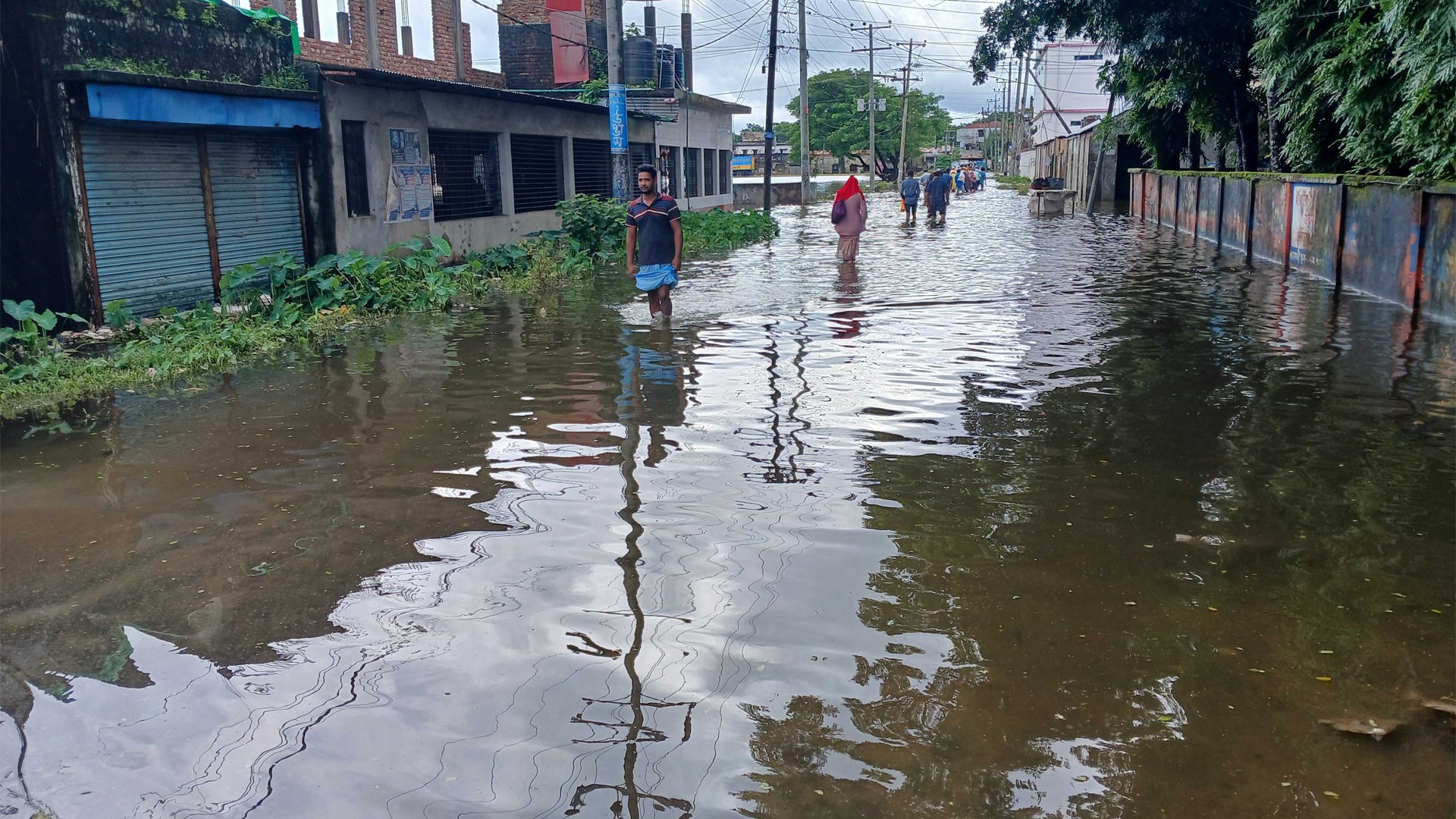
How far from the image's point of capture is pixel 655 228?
1182 centimetres

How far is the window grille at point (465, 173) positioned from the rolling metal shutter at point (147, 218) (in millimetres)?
5897

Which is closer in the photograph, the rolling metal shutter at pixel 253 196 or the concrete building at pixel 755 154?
the rolling metal shutter at pixel 253 196

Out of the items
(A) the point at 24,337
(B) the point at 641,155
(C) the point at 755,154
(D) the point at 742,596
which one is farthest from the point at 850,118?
(D) the point at 742,596

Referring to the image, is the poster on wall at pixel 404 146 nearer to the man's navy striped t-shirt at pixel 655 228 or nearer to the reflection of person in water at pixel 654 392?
the man's navy striped t-shirt at pixel 655 228

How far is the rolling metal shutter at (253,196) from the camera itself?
1427 centimetres

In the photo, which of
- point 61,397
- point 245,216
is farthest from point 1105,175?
point 61,397

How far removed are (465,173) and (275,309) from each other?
8312mm

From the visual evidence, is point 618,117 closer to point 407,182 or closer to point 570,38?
point 407,182

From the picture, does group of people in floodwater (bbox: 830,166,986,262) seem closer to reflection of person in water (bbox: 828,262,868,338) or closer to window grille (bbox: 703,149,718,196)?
reflection of person in water (bbox: 828,262,868,338)

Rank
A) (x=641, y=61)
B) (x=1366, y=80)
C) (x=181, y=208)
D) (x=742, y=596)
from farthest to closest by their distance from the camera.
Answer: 1. (x=641, y=61)
2. (x=1366, y=80)
3. (x=181, y=208)
4. (x=742, y=596)

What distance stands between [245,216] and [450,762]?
13.0 m

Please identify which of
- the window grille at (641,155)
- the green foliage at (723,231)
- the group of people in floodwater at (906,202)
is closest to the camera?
the group of people in floodwater at (906,202)

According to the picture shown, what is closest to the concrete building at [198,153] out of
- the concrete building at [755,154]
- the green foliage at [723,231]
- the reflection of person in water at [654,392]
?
the green foliage at [723,231]

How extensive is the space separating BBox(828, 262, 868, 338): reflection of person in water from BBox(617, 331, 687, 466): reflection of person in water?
6.42ft
